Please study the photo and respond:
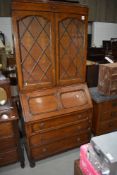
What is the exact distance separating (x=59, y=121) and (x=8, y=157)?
78 centimetres

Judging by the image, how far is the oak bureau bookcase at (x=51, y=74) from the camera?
1.69 meters

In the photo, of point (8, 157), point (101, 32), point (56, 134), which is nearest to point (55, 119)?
point (56, 134)

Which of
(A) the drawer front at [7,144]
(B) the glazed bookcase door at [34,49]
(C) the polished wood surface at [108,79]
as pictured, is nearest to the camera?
(B) the glazed bookcase door at [34,49]

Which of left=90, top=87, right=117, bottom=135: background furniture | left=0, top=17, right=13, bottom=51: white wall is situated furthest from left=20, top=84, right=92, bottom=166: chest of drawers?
left=0, top=17, right=13, bottom=51: white wall

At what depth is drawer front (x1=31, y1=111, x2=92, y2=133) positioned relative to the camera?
181 centimetres

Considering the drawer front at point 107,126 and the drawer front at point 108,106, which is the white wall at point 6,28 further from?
the drawer front at point 107,126

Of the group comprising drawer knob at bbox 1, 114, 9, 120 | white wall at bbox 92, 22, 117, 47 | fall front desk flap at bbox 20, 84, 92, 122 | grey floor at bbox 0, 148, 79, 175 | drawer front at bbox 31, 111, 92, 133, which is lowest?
grey floor at bbox 0, 148, 79, 175

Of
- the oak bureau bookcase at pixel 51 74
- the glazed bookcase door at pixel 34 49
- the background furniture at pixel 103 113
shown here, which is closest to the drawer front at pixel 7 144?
the oak bureau bookcase at pixel 51 74

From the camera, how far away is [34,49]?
1.78 metres

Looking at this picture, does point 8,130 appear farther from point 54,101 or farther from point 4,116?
point 54,101

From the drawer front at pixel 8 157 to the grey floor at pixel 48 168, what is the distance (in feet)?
0.37

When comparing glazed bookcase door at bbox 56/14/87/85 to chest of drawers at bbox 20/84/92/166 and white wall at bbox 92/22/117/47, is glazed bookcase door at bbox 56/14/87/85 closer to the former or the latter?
chest of drawers at bbox 20/84/92/166

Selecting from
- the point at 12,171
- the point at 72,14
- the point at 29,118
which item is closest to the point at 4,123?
the point at 29,118

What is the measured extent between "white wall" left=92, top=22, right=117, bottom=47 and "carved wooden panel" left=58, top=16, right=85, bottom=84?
11.4 feet
